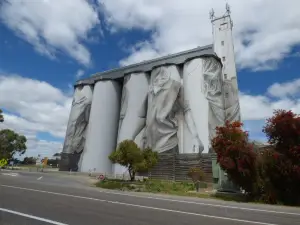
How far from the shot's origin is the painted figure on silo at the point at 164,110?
138 feet

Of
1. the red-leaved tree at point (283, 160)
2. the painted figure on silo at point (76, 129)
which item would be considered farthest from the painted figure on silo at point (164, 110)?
the red-leaved tree at point (283, 160)

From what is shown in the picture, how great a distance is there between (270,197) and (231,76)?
37629 mm

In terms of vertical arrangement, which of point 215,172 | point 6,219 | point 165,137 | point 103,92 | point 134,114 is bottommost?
point 6,219

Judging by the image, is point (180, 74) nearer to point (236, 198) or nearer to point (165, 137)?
point (165, 137)

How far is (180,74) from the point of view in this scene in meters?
47.1

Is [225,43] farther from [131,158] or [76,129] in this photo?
[131,158]

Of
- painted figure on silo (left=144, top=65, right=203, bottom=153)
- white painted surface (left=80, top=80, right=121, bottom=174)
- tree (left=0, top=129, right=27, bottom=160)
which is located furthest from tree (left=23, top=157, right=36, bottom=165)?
painted figure on silo (left=144, top=65, right=203, bottom=153)

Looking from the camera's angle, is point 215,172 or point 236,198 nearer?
point 236,198

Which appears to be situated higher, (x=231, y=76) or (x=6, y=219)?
(x=231, y=76)

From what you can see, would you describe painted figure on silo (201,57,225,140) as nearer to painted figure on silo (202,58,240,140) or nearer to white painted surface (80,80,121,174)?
painted figure on silo (202,58,240,140)

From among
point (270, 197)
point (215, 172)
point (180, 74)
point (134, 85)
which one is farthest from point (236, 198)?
point (134, 85)

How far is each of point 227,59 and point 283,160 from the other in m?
38.6

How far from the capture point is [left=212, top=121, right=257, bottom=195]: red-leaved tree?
14.6 meters

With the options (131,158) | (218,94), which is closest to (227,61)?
(218,94)
